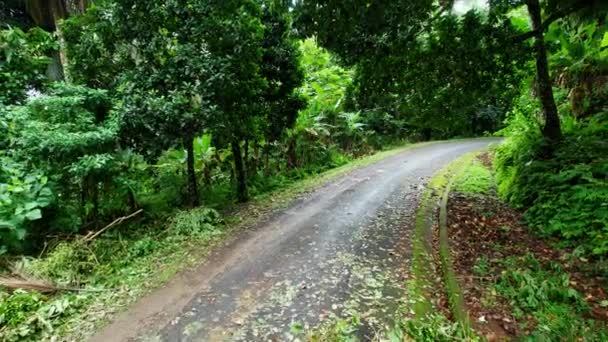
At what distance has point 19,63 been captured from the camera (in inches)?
264

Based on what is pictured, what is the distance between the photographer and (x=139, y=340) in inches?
147

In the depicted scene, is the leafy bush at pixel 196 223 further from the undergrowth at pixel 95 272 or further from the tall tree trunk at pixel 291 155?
the tall tree trunk at pixel 291 155

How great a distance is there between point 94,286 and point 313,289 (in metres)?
2.91

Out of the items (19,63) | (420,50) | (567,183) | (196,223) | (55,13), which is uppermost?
(55,13)

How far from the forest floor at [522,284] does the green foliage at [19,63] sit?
25.7 feet

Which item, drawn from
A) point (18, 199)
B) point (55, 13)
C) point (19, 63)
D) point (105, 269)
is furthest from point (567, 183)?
point (55, 13)

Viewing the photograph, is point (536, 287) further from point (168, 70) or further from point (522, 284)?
point (168, 70)

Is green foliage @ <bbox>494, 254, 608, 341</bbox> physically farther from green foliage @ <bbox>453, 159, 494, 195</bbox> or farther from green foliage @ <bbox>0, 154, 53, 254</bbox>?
green foliage @ <bbox>0, 154, 53, 254</bbox>

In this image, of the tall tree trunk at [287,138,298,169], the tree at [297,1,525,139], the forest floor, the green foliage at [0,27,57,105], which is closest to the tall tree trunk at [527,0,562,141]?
the tree at [297,1,525,139]

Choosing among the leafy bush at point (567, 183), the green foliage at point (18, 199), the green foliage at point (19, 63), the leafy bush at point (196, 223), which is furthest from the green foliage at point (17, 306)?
the leafy bush at point (567, 183)

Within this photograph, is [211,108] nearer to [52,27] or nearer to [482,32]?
[482,32]

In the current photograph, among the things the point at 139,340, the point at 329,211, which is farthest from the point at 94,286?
the point at 329,211

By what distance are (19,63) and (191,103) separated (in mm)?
3338

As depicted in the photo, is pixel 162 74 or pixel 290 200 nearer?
pixel 162 74
